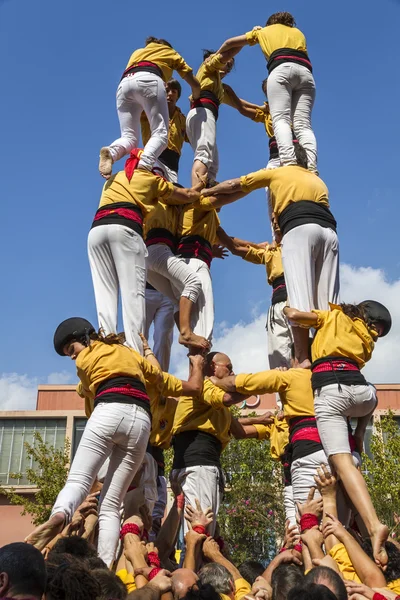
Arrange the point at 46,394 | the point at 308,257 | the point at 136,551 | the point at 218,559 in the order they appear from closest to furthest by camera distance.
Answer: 1. the point at 136,551
2. the point at 218,559
3. the point at 308,257
4. the point at 46,394

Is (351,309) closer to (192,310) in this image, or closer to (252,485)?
(192,310)

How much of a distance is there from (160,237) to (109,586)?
5.43 meters

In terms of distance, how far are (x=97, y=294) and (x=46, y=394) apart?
31726 mm

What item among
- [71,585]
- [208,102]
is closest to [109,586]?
[71,585]

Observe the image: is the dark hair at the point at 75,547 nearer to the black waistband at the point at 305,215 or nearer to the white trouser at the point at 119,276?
the white trouser at the point at 119,276

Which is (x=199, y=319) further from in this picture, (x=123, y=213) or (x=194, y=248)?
(x=123, y=213)

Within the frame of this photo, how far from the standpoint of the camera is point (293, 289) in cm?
720

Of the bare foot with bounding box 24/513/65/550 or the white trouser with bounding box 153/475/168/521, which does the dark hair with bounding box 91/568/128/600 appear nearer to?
the bare foot with bounding box 24/513/65/550

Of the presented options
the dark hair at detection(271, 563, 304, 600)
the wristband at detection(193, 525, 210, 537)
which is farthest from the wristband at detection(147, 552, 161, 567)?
the dark hair at detection(271, 563, 304, 600)

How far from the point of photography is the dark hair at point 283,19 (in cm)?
973

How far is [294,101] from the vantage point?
9.17 meters

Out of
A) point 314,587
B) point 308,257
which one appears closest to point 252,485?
point 308,257

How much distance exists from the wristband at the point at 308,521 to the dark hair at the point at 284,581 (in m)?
1.04

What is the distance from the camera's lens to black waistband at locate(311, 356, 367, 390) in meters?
6.24
